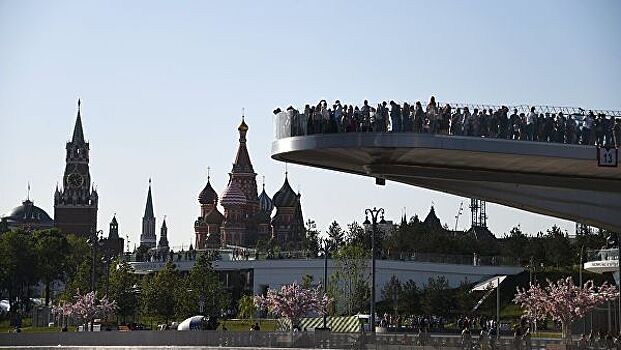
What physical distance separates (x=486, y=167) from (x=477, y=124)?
3.80 metres

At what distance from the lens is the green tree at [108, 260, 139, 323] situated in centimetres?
9719

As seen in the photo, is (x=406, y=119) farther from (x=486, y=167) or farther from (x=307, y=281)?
(x=307, y=281)

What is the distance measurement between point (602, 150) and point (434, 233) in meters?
91.6

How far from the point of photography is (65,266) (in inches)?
5443

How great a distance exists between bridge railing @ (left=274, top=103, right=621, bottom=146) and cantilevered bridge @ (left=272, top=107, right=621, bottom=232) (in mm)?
274

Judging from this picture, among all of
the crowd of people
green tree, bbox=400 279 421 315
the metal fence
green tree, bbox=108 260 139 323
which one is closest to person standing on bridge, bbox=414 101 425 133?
the crowd of people

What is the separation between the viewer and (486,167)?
1935 inches

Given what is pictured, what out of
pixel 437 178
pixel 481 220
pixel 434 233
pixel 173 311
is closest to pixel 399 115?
pixel 437 178

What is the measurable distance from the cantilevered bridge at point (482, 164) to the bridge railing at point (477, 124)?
27 cm

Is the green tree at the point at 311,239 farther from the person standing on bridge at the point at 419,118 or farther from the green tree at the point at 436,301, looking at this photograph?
the person standing on bridge at the point at 419,118

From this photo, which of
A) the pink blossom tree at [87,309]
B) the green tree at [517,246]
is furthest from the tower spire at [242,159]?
the pink blossom tree at [87,309]

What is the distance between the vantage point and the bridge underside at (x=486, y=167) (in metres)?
45.5

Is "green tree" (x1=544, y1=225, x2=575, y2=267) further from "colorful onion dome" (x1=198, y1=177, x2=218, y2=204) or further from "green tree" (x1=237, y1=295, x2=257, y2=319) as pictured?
"colorful onion dome" (x1=198, y1=177, x2=218, y2=204)

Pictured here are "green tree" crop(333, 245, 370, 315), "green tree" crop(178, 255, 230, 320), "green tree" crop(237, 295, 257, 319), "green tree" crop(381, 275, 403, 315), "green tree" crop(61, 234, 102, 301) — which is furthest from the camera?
"green tree" crop(381, 275, 403, 315)
